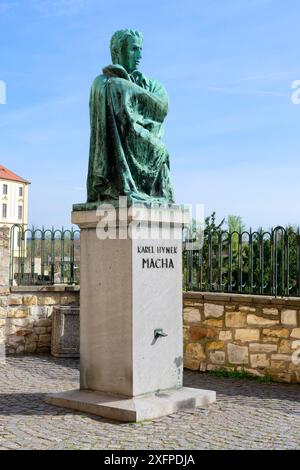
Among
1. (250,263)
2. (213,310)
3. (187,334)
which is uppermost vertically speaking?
(250,263)

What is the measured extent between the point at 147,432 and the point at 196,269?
5.06m

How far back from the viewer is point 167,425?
550cm

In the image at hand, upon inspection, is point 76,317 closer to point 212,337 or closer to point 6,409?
point 212,337

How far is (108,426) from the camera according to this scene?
5.43m

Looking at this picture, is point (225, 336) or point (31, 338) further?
point (31, 338)

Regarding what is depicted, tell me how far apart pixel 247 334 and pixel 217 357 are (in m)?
0.65

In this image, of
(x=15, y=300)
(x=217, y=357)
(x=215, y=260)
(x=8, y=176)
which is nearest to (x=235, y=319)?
Answer: (x=217, y=357)

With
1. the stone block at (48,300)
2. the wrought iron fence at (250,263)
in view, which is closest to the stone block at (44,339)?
the stone block at (48,300)

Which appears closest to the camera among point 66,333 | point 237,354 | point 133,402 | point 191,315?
point 133,402

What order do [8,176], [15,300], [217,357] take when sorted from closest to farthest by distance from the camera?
[217,357] < [15,300] < [8,176]

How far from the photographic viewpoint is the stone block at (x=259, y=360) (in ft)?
27.3

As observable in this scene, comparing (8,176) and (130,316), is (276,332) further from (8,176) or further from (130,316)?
(8,176)

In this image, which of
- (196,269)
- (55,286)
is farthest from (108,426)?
(55,286)

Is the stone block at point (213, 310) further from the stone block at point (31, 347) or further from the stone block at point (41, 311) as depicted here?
the stone block at point (31, 347)
